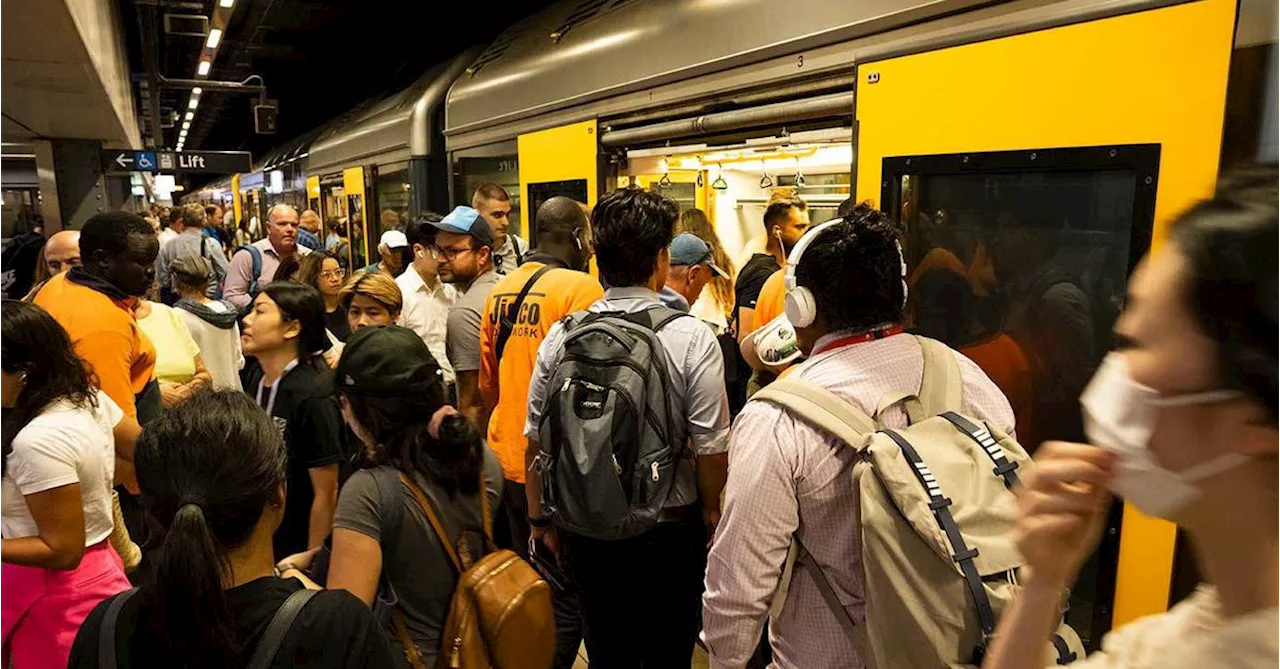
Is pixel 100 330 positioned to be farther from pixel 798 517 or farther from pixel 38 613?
pixel 798 517

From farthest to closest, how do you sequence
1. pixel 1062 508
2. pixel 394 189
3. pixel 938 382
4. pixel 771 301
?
pixel 394 189 → pixel 771 301 → pixel 938 382 → pixel 1062 508

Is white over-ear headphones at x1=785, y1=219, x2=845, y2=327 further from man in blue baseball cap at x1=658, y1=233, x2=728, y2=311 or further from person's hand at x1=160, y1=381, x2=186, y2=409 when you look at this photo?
person's hand at x1=160, y1=381, x2=186, y2=409

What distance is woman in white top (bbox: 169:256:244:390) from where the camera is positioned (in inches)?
134

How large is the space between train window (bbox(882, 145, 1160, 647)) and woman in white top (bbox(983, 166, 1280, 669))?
1.27 m

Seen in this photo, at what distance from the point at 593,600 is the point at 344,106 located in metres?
19.9

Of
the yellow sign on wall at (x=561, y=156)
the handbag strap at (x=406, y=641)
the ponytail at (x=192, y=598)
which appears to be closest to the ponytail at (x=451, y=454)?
the handbag strap at (x=406, y=641)

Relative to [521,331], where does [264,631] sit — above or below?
below

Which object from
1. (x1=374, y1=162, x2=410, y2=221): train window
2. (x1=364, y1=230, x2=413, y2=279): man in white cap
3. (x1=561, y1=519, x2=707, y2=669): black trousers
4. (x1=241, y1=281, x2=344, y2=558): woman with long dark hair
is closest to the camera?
(x1=561, y1=519, x2=707, y2=669): black trousers

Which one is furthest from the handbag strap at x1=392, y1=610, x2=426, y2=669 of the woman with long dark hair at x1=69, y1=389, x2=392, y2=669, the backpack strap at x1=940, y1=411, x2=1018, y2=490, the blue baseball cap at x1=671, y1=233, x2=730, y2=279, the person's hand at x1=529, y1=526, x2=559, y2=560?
the blue baseball cap at x1=671, y1=233, x2=730, y2=279

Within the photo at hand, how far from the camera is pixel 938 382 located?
1391 mm

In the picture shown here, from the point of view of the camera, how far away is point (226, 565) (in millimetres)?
1092

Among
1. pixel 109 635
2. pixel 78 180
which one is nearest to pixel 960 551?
pixel 109 635

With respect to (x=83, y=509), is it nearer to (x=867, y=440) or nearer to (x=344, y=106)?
(x=867, y=440)

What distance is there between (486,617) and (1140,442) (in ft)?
3.95
